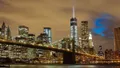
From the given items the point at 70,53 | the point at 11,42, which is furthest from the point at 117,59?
the point at 11,42

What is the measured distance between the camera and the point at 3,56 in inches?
5182

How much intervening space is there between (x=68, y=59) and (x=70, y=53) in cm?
180

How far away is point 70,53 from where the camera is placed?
10338 cm

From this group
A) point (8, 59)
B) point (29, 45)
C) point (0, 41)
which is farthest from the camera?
point (8, 59)

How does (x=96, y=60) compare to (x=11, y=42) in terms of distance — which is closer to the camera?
(x=11, y=42)

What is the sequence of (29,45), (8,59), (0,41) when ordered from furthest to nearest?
1. (8,59)
2. (29,45)
3. (0,41)

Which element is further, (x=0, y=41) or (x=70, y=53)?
(x=70, y=53)

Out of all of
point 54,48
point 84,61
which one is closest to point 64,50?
point 54,48

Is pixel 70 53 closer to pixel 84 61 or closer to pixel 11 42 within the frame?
pixel 11 42

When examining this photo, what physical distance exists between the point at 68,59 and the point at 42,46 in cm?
945

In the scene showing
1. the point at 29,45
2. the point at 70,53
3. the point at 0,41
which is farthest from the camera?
the point at 70,53

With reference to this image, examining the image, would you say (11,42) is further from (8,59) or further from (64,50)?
(8,59)

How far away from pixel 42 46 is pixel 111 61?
133 ft

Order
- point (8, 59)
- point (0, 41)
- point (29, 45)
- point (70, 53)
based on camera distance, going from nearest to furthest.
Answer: point (0, 41) → point (29, 45) → point (70, 53) → point (8, 59)
